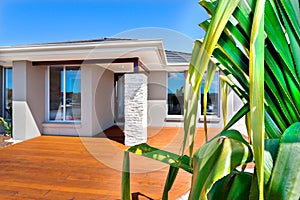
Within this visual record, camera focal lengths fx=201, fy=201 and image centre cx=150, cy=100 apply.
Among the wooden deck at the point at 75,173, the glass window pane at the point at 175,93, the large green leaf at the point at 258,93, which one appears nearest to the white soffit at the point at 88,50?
the wooden deck at the point at 75,173

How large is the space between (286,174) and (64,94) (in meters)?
8.25

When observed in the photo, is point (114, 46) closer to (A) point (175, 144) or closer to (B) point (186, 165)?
(A) point (175, 144)

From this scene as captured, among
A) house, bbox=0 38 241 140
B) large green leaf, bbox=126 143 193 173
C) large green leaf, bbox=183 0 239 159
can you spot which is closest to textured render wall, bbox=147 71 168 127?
house, bbox=0 38 241 140

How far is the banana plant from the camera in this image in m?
0.54

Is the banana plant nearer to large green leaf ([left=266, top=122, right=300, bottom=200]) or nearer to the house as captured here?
large green leaf ([left=266, top=122, right=300, bottom=200])

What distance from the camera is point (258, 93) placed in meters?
0.53

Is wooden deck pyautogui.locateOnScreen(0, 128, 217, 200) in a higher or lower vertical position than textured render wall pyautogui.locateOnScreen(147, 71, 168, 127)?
lower

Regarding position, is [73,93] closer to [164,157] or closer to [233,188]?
[164,157]

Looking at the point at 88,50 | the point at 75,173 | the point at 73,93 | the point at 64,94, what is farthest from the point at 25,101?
the point at 75,173

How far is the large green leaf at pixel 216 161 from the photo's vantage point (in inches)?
21.4

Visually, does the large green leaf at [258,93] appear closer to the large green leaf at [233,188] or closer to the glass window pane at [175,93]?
the large green leaf at [233,188]

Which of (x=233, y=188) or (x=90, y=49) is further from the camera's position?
(x=90, y=49)

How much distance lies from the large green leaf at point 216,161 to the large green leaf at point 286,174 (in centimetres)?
7

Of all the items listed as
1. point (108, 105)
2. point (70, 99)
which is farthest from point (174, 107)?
point (70, 99)
